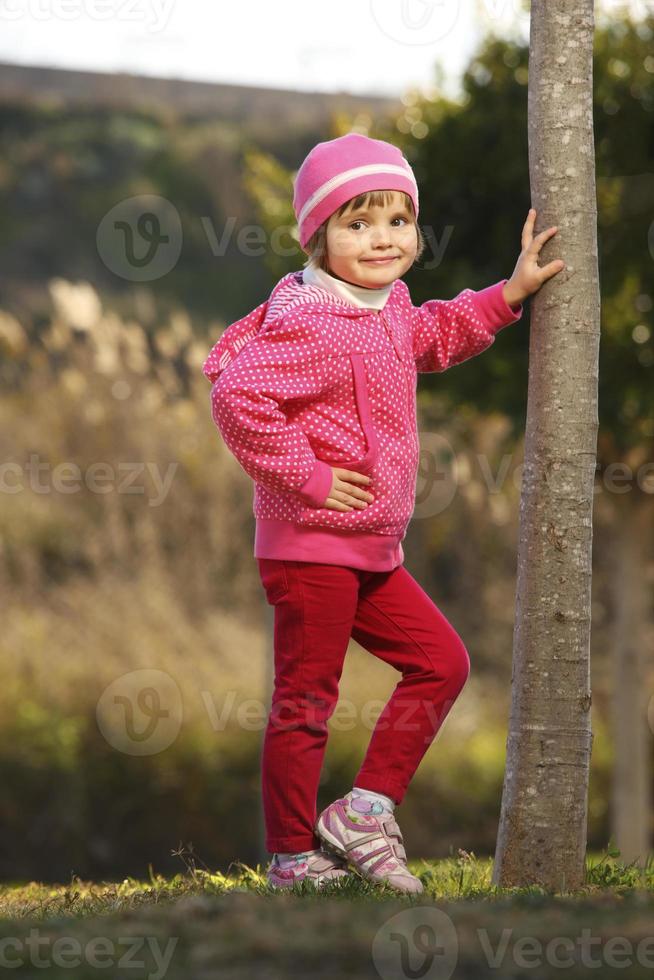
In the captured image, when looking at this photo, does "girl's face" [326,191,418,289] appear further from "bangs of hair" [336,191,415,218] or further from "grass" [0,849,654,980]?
"grass" [0,849,654,980]

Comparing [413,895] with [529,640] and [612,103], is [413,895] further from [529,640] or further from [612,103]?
[612,103]

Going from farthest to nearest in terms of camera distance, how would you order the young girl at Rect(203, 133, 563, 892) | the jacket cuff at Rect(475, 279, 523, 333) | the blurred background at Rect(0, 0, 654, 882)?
the blurred background at Rect(0, 0, 654, 882) → the jacket cuff at Rect(475, 279, 523, 333) → the young girl at Rect(203, 133, 563, 892)

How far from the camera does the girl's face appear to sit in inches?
124

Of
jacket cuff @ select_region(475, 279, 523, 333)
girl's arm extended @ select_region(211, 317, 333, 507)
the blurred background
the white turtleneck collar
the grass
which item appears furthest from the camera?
the blurred background

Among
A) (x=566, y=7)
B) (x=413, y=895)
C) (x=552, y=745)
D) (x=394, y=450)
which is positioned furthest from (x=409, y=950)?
(x=566, y=7)

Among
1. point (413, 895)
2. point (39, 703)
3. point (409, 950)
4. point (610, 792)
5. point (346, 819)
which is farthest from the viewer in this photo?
point (610, 792)

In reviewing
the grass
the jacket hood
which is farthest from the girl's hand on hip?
the grass

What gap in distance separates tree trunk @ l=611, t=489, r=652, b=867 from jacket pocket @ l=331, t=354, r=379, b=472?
4.04 m

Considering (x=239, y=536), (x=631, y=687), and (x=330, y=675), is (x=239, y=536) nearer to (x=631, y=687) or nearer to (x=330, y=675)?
(x=631, y=687)

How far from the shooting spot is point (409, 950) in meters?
2.23

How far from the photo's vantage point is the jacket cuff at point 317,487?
9.82 feet

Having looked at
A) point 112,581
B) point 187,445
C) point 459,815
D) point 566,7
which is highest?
point 566,7

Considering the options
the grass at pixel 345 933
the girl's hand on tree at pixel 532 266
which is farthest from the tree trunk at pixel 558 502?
the grass at pixel 345 933

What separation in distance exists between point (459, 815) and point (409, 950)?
5760 millimetres
